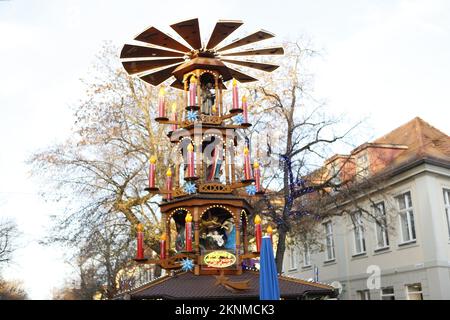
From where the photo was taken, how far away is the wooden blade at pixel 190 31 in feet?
40.0

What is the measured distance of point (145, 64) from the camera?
45.9 feet

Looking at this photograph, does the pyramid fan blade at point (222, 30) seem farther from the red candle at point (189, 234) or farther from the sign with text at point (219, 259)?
the sign with text at point (219, 259)

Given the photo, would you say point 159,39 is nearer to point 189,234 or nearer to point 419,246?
point 189,234

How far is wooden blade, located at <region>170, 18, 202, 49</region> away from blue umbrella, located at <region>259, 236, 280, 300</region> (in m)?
6.83

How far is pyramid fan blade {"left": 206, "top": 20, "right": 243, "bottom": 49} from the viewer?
12.3 meters

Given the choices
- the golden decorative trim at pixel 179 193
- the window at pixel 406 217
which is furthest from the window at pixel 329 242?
the golden decorative trim at pixel 179 193

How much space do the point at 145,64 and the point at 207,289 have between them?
6.64 metres

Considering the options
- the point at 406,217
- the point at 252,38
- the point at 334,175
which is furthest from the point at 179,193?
the point at 406,217

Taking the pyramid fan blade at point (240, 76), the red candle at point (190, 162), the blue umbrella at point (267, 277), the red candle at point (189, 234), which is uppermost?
the pyramid fan blade at point (240, 76)

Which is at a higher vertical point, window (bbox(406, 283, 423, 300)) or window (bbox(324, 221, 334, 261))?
window (bbox(324, 221, 334, 261))

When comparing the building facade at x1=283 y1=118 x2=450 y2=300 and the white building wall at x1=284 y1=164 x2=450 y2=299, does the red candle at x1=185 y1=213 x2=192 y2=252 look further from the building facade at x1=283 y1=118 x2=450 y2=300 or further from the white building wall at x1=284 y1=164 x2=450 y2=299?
the white building wall at x1=284 y1=164 x2=450 y2=299

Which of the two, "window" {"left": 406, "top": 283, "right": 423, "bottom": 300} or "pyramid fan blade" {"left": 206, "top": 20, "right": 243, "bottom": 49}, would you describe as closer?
"pyramid fan blade" {"left": 206, "top": 20, "right": 243, "bottom": 49}

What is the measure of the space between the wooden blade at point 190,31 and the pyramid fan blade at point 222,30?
0.37m

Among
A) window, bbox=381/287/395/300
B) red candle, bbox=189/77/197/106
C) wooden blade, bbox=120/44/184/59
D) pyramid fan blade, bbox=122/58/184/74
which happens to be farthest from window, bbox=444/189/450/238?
red candle, bbox=189/77/197/106
